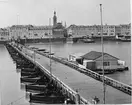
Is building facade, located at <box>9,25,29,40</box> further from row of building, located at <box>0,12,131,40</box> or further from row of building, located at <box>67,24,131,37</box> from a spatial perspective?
row of building, located at <box>67,24,131,37</box>

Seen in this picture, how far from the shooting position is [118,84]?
12.9 feet

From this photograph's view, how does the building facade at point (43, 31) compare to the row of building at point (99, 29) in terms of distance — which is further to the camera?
the row of building at point (99, 29)

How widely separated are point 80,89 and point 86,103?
83 cm

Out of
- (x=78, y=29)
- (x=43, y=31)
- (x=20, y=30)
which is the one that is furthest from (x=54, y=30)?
(x=78, y=29)

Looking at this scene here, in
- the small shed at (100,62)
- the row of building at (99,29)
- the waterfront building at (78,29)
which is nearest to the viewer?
the small shed at (100,62)

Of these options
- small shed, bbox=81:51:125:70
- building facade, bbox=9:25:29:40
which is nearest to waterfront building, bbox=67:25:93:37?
building facade, bbox=9:25:29:40

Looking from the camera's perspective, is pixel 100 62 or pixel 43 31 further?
pixel 43 31

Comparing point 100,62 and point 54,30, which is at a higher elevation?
point 54,30

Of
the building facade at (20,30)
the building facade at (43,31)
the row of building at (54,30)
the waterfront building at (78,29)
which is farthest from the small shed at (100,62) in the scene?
the waterfront building at (78,29)

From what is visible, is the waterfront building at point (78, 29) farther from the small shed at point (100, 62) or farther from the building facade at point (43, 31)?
the small shed at point (100, 62)

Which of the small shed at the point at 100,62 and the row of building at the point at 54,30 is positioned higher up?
the row of building at the point at 54,30

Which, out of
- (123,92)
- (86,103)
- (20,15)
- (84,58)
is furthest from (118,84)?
(84,58)

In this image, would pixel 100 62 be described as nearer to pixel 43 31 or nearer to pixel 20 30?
pixel 43 31

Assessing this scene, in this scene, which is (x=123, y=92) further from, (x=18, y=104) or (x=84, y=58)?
(x=84, y=58)
